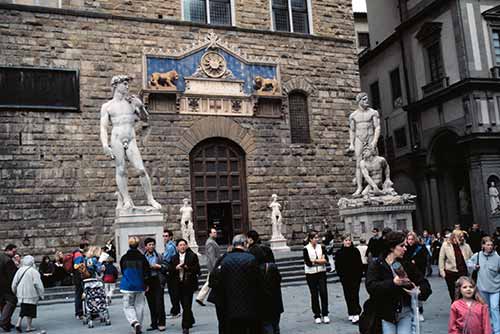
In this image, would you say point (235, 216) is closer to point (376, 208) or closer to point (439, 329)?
point (376, 208)

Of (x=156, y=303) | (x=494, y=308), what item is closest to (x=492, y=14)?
(x=494, y=308)

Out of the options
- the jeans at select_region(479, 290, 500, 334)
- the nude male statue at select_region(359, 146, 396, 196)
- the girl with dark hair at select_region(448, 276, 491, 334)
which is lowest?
the jeans at select_region(479, 290, 500, 334)

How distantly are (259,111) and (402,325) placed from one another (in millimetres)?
15192

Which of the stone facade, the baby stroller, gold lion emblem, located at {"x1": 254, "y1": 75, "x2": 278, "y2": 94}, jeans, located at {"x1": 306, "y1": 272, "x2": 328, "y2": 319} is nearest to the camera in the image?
jeans, located at {"x1": 306, "y1": 272, "x2": 328, "y2": 319}

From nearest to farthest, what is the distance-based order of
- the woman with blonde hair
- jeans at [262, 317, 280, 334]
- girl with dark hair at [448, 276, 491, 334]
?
girl with dark hair at [448, 276, 491, 334], jeans at [262, 317, 280, 334], the woman with blonde hair

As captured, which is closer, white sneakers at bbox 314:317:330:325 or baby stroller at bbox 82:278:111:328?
white sneakers at bbox 314:317:330:325

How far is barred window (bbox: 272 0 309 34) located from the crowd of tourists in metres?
11.3

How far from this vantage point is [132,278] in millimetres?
8219

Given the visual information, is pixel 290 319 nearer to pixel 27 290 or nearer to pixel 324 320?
pixel 324 320

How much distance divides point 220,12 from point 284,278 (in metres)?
10.4

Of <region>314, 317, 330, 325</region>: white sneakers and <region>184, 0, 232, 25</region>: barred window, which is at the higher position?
<region>184, 0, 232, 25</region>: barred window

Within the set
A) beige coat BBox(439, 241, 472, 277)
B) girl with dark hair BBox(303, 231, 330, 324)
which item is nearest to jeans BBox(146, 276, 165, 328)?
girl with dark hair BBox(303, 231, 330, 324)

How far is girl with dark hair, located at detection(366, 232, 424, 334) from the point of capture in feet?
15.5

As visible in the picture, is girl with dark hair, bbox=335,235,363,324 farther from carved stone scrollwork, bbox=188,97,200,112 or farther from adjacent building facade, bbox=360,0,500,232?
adjacent building facade, bbox=360,0,500,232
